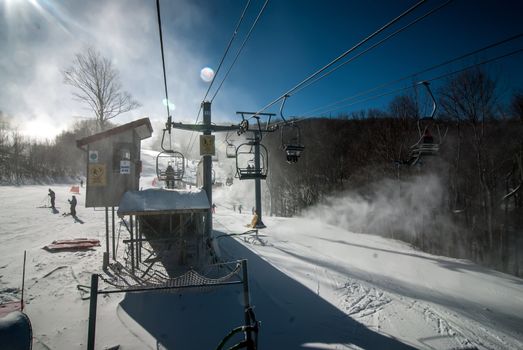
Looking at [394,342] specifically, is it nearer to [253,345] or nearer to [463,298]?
[253,345]

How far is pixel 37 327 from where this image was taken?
600 cm

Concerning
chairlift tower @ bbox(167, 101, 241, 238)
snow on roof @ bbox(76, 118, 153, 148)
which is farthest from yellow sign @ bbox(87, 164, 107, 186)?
chairlift tower @ bbox(167, 101, 241, 238)

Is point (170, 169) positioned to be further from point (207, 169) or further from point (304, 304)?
point (304, 304)

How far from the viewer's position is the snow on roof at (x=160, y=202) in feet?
27.0

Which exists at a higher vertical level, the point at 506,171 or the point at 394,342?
the point at 506,171

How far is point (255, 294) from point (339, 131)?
4251 centimetres

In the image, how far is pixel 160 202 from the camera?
866cm

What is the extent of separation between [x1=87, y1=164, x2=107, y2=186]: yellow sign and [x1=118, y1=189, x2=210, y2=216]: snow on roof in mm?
2070

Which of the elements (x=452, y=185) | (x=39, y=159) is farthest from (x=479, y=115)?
(x=39, y=159)

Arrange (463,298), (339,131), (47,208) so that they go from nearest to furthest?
(463,298) < (47,208) < (339,131)

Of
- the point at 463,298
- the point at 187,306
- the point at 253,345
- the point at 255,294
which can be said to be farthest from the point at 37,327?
the point at 463,298

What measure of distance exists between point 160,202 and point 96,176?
3.30 m

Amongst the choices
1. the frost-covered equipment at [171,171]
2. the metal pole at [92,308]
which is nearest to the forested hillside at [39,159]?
the frost-covered equipment at [171,171]

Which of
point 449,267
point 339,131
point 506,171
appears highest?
point 339,131
